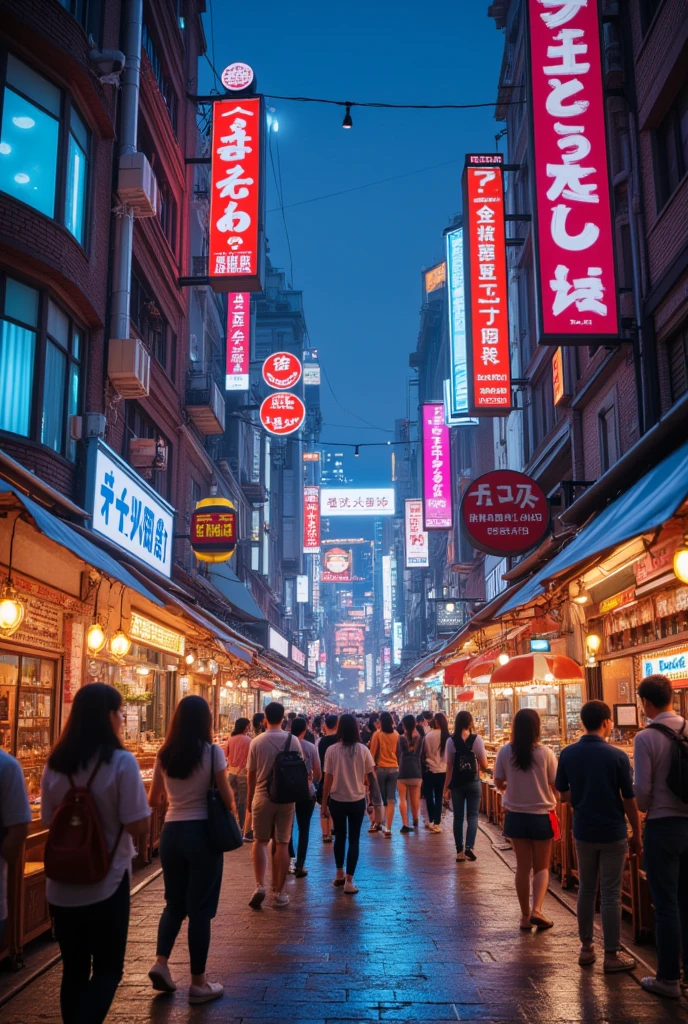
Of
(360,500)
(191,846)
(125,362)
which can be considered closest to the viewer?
(191,846)

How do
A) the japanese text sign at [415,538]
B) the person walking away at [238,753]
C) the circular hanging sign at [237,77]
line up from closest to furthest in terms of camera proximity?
the person walking away at [238,753], the circular hanging sign at [237,77], the japanese text sign at [415,538]

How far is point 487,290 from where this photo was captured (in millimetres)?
19000

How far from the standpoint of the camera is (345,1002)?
20.5ft

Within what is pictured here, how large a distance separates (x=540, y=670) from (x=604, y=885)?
5.31m

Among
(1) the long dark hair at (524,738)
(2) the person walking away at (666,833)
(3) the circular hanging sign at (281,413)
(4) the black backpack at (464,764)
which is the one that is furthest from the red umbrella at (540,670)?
(3) the circular hanging sign at (281,413)

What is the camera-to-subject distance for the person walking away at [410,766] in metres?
15.6

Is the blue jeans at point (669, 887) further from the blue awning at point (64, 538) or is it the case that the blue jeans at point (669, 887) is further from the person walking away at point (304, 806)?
the blue awning at point (64, 538)

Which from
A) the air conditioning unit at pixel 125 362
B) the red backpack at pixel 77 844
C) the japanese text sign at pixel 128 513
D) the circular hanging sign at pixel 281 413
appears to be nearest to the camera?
the red backpack at pixel 77 844

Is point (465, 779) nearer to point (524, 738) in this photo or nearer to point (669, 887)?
point (524, 738)

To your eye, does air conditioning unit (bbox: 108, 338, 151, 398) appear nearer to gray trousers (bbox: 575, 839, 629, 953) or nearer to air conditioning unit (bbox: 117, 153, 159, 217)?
air conditioning unit (bbox: 117, 153, 159, 217)

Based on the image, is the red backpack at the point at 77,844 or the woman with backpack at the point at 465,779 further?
the woman with backpack at the point at 465,779

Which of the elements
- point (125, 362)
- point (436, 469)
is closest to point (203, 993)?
point (125, 362)

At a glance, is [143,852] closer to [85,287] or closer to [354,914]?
[354,914]

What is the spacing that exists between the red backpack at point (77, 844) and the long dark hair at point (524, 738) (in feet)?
15.3
